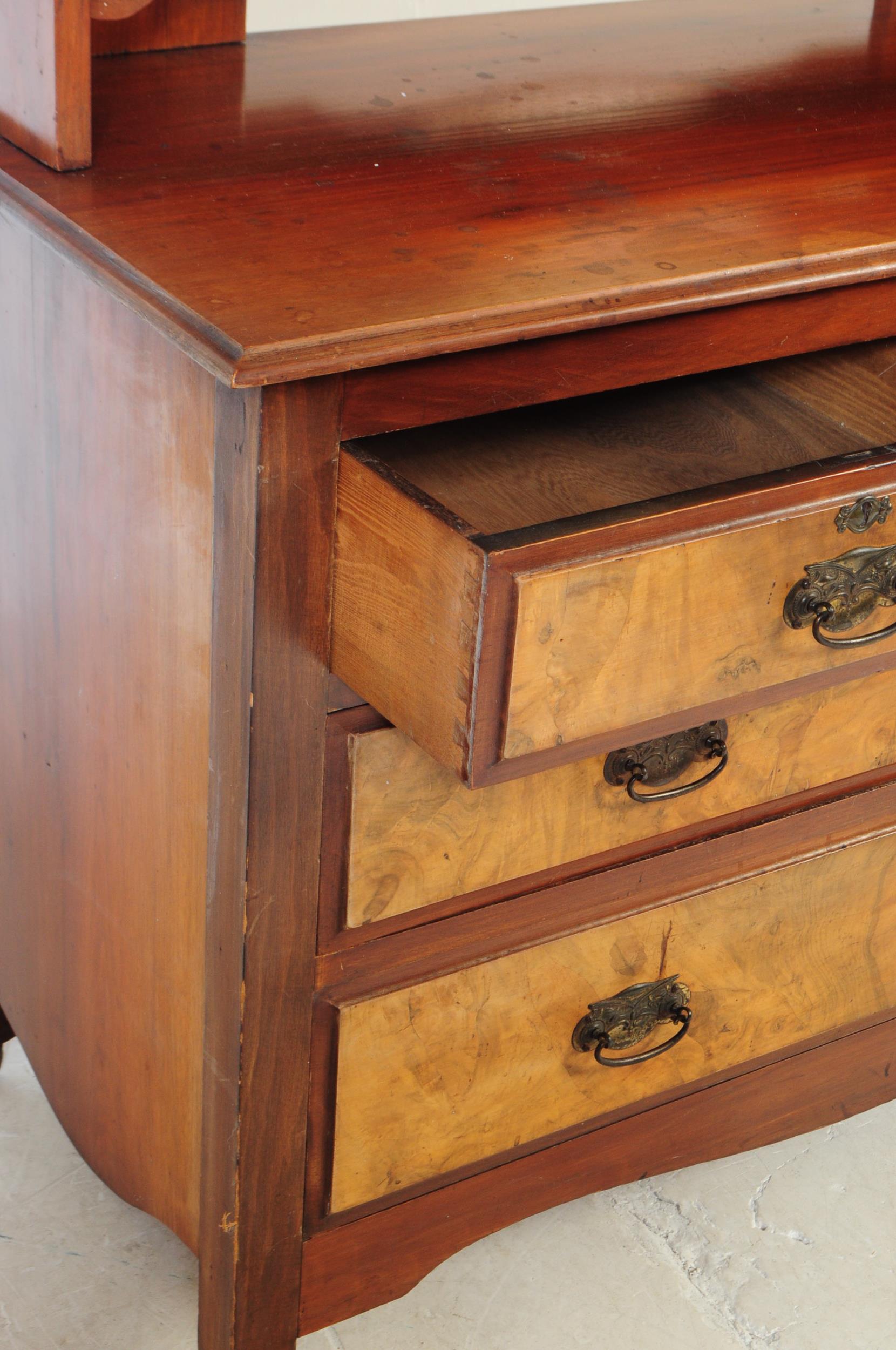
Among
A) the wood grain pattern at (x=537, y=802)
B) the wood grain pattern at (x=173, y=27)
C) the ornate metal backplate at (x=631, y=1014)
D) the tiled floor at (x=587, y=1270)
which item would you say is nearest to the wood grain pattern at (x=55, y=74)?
the wood grain pattern at (x=173, y=27)

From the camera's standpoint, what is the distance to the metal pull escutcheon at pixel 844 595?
2.96ft

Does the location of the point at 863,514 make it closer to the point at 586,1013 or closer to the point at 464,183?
the point at 464,183

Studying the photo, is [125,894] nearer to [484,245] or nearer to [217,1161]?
[217,1161]

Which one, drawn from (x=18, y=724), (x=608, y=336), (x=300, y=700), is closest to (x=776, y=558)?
(x=608, y=336)

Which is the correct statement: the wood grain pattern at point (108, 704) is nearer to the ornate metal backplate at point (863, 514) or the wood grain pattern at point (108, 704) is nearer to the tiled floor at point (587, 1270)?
the tiled floor at point (587, 1270)

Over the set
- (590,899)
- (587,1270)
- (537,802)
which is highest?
(537,802)

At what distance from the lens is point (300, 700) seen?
0.92 meters

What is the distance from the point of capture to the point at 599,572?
2.63ft

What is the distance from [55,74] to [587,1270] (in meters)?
1.03

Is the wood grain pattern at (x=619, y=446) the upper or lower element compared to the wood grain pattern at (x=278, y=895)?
upper

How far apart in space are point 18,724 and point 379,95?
1.82ft

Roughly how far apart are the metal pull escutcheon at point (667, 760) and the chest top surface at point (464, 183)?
0.99 ft

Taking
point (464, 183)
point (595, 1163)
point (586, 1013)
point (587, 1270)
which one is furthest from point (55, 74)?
point (587, 1270)

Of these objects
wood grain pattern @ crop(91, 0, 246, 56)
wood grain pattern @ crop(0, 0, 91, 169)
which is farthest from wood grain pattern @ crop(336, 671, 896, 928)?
wood grain pattern @ crop(91, 0, 246, 56)
